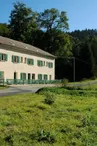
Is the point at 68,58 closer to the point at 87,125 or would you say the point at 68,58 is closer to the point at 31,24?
the point at 31,24

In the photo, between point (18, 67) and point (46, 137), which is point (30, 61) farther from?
point (46, 137)

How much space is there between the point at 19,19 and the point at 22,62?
28.4 m

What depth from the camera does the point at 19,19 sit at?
3199 inches

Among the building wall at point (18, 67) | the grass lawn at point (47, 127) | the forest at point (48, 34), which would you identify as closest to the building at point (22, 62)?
the building wall at point (18, 67)

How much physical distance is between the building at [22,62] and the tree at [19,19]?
1514cm

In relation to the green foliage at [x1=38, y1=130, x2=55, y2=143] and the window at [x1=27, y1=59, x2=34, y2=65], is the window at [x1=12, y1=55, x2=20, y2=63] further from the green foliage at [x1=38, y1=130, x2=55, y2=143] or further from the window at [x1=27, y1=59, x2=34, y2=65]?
the green foliage at [x1=38, y1=130, x2=55, y2=143]

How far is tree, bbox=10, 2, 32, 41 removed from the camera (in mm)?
80875

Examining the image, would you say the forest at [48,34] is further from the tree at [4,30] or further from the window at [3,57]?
the window at [3,57]

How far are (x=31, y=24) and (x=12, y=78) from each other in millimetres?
32834

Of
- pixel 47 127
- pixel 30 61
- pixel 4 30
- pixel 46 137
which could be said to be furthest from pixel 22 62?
pixel 46 137

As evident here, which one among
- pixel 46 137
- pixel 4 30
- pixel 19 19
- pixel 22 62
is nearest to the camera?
pixel 46 137

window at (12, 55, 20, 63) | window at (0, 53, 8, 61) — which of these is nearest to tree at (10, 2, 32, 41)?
window at (12, 55, 20, 63)

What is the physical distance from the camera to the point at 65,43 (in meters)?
81.6

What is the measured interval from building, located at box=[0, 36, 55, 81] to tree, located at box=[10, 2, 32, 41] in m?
15.1
